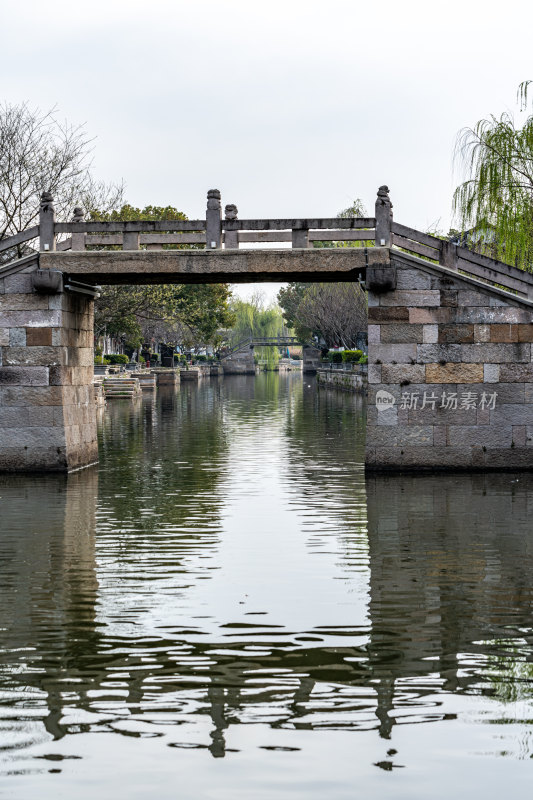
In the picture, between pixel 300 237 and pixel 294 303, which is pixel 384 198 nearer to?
pixel 300 237

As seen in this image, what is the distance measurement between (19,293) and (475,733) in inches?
538

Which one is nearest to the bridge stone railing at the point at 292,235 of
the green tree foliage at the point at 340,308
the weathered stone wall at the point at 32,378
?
the weathered stone wall at the point at 32,378

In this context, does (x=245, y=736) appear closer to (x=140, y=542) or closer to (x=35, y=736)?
(x=35, y=736)

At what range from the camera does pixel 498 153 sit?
2262cm

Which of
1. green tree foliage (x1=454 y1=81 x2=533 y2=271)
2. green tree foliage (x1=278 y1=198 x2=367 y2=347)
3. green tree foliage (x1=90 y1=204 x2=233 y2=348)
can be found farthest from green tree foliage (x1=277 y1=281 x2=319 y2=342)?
green tree foliage (x1=454 y1=81 x2=533 y2=271)

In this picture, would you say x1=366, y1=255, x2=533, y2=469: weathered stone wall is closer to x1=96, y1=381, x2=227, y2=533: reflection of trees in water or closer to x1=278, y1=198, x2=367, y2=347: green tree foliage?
x1=96, y1=381, x2=227, y2=533: reflection of trees in water

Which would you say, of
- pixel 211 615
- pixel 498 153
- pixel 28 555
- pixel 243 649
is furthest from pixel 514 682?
pixel 498 153

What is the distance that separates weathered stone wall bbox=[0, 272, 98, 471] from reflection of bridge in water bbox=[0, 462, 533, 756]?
6.29m

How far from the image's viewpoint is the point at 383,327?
57.5ft

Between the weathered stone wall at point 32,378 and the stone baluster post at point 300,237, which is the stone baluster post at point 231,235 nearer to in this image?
the stone baluster post at point 300,237
